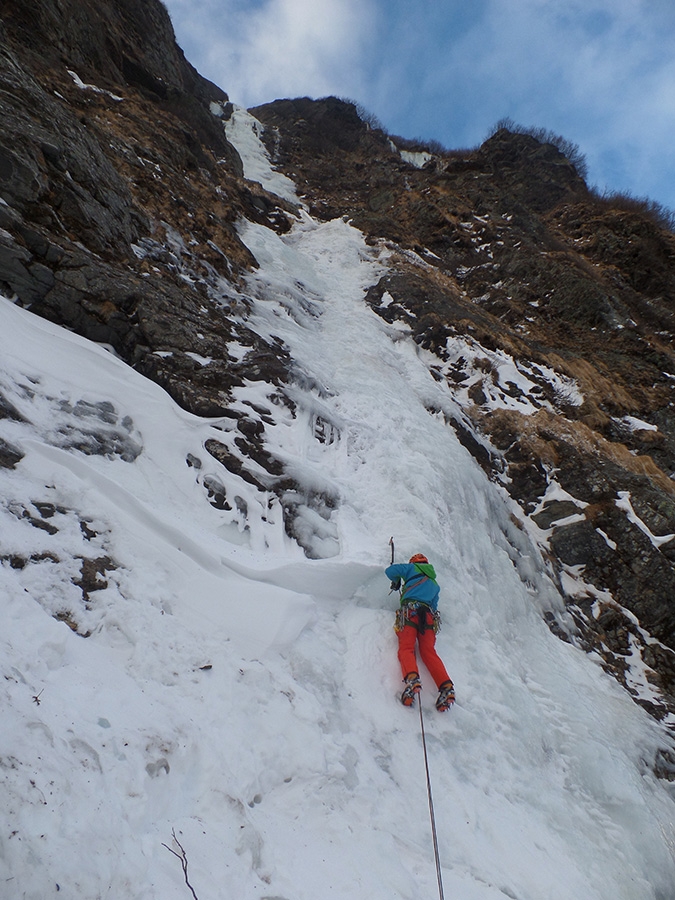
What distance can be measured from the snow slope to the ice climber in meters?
0.22

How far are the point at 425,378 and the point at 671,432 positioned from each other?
20.6ft

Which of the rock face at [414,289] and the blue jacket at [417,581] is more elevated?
the rock face at [414,289]

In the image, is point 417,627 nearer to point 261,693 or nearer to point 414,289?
point 261,693

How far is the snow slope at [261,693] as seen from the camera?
7.52ft

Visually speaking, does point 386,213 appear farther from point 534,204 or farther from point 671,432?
point 671,432

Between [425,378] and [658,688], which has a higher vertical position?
[425,378]

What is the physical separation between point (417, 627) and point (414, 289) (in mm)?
12970

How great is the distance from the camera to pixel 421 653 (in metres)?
4.31

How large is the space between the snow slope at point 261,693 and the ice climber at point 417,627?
0.71 feet

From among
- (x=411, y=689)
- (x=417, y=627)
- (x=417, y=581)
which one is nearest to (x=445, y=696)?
(x=411, y=689)

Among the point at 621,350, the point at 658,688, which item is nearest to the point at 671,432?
the point at 621,350

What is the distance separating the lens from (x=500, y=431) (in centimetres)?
1075

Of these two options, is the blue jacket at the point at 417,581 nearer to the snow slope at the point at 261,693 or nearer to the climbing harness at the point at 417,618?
the climbing harness at the point at 417,618

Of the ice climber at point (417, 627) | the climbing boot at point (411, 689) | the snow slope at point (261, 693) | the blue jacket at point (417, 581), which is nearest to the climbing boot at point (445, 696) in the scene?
the ice climber at point (417, 627)
